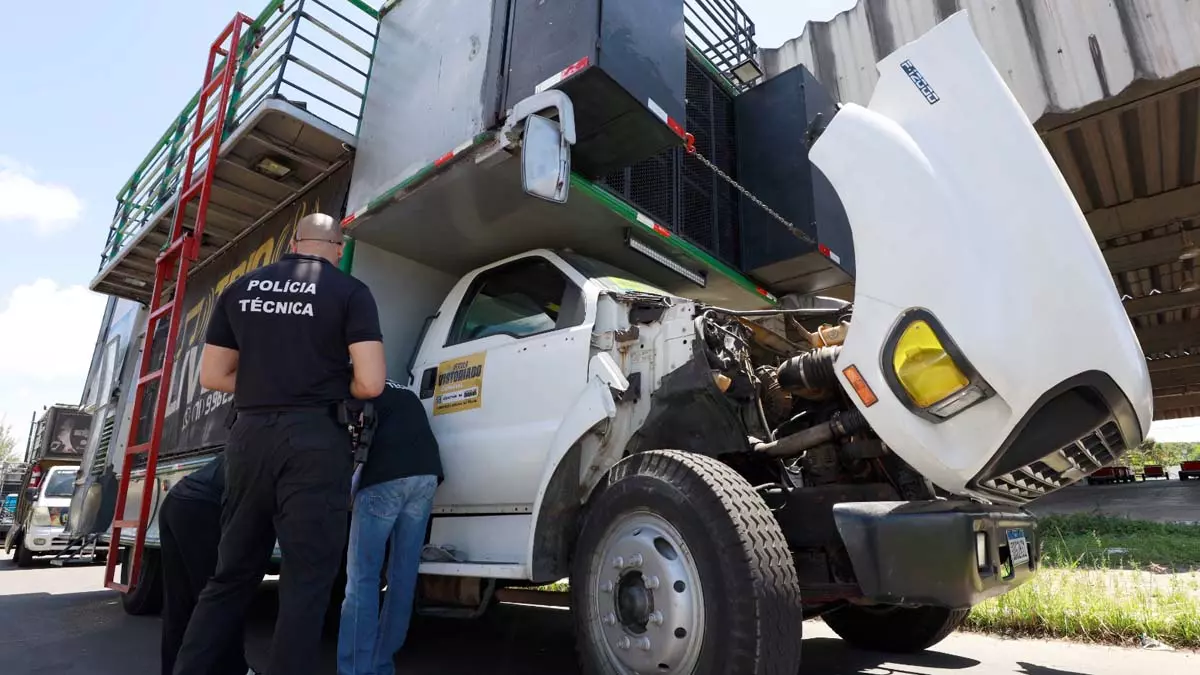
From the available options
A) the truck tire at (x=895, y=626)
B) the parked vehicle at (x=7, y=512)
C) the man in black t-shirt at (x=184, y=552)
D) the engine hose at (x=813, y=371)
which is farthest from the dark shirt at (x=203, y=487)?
the parked vehicle at (x=7, y=512)

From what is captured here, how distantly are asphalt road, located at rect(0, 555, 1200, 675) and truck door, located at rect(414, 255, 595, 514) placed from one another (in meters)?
0.98

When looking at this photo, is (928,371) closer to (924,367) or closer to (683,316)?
(924,367)

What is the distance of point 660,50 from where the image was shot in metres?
3.58

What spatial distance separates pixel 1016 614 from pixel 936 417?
8.48ft

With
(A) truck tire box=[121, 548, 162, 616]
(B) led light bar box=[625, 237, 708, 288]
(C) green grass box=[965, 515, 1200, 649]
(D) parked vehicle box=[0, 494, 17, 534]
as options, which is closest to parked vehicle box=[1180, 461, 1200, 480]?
(C) green grass box=[965, 515, 1200, 649]

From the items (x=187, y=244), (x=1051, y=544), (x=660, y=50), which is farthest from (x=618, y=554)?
(x=1051, y=544)

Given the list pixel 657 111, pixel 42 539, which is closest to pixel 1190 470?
pixel 657 111

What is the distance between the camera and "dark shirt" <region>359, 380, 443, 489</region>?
296cm

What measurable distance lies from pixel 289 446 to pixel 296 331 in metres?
0.41

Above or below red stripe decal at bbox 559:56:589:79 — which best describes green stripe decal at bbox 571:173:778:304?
below

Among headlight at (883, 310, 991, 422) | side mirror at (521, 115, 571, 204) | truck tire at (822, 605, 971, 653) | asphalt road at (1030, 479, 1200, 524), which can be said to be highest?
side mirror at (521, 115, 571, 204)

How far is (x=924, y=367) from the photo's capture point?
2213 mm

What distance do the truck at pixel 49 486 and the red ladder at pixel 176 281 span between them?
788cm

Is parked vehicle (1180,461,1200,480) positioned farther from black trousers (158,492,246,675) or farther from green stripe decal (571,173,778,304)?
black trousers (158,492,246,675)
